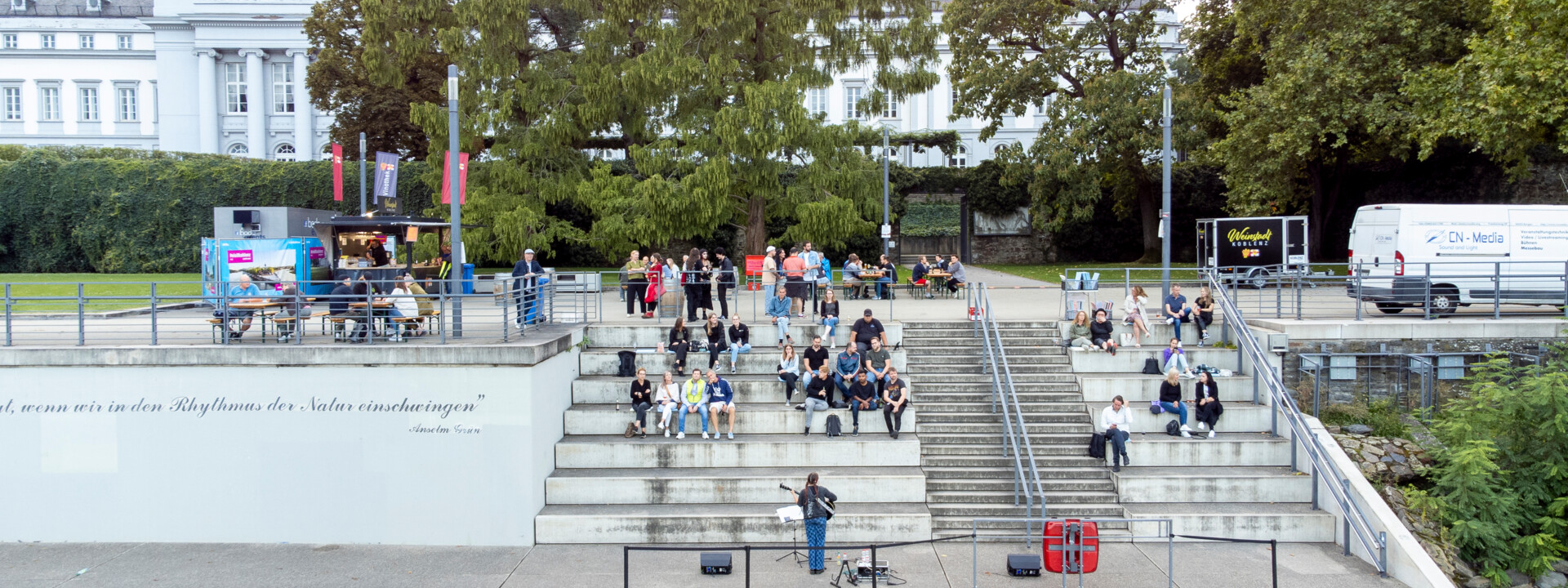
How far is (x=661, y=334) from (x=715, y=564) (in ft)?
19.3

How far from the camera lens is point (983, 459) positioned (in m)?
14.0

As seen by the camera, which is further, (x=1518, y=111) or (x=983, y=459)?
(x=1518, y=111)

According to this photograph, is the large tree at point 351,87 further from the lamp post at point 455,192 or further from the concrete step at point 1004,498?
the concrete step at point 1004,498

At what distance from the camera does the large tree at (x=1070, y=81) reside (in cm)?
3328

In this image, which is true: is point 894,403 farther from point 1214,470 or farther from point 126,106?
point 126,106

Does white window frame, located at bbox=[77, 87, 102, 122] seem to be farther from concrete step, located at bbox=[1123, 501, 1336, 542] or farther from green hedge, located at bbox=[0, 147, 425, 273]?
concrete step, located at bbox=[1123, 501, 1336, 542]

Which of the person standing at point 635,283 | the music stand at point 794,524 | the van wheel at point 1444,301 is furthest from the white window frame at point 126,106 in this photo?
the van wheel at point 1444,301

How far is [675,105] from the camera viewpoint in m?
27.0

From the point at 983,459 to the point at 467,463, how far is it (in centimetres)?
705

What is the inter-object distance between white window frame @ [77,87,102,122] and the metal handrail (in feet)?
250

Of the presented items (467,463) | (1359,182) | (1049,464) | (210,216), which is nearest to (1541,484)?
(1049,464)

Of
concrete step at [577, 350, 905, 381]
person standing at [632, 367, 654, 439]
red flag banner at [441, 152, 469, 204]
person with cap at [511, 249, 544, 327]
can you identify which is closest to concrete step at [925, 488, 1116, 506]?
concrete step at [577, 350, 905, 381]

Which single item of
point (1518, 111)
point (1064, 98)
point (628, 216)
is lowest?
point (628, 216)

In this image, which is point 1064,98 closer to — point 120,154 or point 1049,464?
point 1049,464
